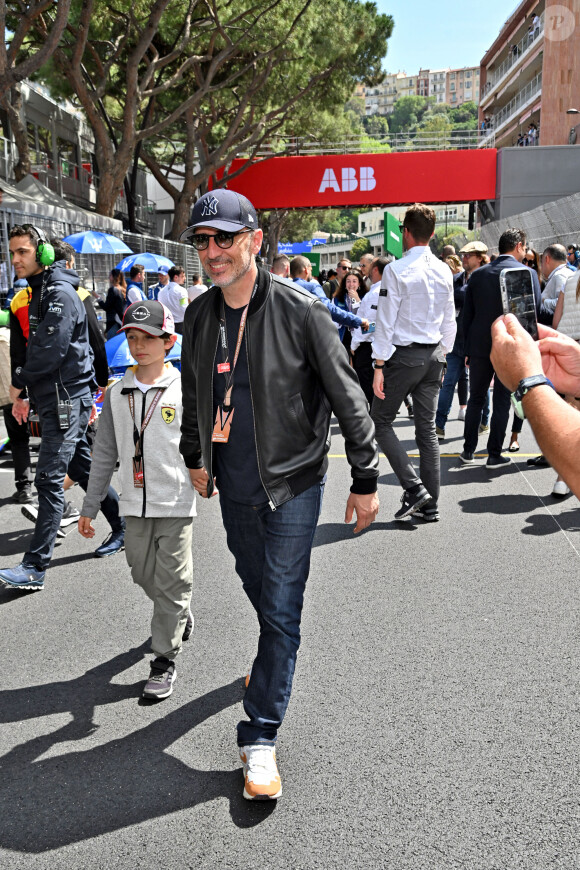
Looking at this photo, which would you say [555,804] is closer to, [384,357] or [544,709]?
[544,709]

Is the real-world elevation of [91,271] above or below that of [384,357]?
above

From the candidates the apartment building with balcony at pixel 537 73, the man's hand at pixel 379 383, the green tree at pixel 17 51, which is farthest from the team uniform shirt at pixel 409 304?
the apartment building with balcony at pixel 537 73

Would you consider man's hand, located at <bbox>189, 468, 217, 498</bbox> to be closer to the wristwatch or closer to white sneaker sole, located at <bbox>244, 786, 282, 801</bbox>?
white sneaker sole, located at <bbox>244, 786, 282, 801</bbox>

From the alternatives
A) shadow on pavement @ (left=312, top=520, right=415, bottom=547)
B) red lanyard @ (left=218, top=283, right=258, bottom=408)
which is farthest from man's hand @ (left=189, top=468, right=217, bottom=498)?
shadow on pavement @ (left=312, top=520, right=415, bottom=547)

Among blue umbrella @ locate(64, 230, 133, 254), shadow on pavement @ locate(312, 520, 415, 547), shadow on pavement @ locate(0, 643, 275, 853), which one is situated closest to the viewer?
shadow on pavement @ locate(0, 643, 275, 853)

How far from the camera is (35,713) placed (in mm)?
3482

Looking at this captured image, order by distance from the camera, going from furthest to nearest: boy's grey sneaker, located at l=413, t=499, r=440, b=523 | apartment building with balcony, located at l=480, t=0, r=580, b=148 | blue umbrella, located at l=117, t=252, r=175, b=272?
apartment building with balcony, located at l=480, t=0, r=580, b=148, blue umbrella, located at l=117, t=252, r=175, b=272, boy's grey sneaker, located at l=413, t=499, r=440, b=523

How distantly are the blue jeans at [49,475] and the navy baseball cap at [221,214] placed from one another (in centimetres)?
248

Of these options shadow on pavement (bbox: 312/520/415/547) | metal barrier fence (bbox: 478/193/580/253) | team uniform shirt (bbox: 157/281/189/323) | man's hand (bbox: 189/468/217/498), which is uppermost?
metal barrier fence (bbox: 478/193/580/253)

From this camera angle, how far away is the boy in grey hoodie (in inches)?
144

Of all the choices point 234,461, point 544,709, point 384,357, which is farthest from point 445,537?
point 234,461

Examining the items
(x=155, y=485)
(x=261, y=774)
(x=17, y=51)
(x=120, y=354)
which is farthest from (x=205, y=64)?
(x=261, y=774)

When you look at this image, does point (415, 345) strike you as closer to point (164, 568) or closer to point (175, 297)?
point (164, 568)

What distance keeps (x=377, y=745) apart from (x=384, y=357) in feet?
10.7
